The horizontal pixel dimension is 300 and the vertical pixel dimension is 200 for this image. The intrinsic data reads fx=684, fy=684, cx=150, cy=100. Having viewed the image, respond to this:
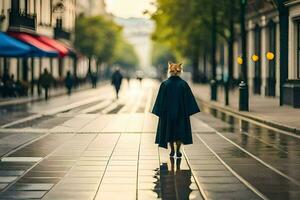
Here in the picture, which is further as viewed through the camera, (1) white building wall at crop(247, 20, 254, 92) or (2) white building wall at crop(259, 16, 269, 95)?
(1) white building wall at crop(247, 20, 254, 92)

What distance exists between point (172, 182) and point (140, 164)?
6.81 ft

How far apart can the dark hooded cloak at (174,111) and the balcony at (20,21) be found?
1328 inches

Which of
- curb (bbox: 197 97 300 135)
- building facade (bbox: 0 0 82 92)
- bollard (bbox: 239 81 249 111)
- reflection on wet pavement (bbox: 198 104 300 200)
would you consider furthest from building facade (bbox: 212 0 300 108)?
building facade (bbox: 0 0 82 92)

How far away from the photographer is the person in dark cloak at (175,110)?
42.1 feet

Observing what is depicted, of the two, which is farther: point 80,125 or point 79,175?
point 80,125

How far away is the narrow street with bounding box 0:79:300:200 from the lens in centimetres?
912

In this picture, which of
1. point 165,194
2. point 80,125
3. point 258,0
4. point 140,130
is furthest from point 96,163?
point 258,0

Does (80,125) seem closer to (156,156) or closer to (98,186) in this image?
(156,156)

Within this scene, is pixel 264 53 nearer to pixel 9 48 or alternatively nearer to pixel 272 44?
pixel 272 44

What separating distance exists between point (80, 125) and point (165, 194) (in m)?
13.0

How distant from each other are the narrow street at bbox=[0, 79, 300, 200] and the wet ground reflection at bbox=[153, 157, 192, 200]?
13 mm

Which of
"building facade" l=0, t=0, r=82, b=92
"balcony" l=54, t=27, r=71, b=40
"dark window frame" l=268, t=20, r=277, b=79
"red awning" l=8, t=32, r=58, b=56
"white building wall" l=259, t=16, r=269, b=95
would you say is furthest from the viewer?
"balcony" l=54, t=27, r=71, b=40

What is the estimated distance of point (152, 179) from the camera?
33.4 ft

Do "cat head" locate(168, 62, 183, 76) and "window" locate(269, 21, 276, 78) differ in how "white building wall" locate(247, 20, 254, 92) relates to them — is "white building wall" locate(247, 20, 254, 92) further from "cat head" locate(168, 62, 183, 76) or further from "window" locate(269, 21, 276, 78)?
"cat head" locate(168, 62, 183, 76)
